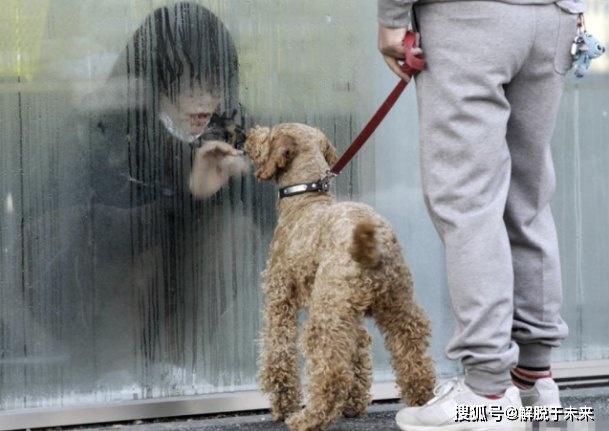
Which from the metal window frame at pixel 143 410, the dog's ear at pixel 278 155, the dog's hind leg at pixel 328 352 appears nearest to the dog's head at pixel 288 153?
the dog's ear at pixel 278 155

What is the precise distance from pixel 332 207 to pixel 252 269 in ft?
2.51

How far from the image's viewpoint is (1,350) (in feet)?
11.0

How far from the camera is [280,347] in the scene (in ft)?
10.4

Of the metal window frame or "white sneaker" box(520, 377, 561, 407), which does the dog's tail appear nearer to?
"white sneaker" box(520, 377, 561, 407)

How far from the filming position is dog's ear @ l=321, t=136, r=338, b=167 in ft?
10.8

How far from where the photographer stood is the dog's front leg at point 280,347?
3.15 metres

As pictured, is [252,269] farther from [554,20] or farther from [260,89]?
[554,20]

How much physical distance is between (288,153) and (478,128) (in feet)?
2.92

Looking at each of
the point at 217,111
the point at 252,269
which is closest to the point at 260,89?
the point at 217,111

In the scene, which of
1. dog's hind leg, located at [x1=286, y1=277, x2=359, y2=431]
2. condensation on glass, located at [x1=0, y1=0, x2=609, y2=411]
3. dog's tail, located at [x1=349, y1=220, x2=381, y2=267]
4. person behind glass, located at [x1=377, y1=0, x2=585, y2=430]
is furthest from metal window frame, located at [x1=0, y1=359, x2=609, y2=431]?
dog's tail, located at [x1=349, y1=220, x2=381, y2=267]

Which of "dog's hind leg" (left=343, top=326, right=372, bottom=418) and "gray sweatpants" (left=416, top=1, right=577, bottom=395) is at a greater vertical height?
"gray sweatpants" (left=416, top=1, right=577, bottom=395)

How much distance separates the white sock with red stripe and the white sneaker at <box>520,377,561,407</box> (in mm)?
13

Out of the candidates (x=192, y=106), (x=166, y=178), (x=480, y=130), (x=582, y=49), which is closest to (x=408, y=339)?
(x=480, y=130)

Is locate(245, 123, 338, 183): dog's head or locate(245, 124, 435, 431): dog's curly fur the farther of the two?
locate(245, 123, 338, 183): dog's head
